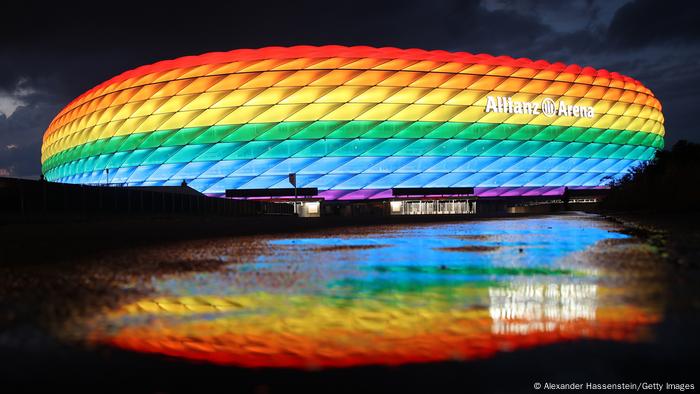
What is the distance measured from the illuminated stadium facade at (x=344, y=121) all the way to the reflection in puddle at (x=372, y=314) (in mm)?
37705

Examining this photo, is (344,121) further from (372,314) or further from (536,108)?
(372,314)

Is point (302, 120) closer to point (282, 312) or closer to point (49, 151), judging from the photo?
point (49, 151)

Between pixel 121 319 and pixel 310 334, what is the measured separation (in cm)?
74

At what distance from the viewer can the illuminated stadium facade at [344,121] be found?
40781 millimetres

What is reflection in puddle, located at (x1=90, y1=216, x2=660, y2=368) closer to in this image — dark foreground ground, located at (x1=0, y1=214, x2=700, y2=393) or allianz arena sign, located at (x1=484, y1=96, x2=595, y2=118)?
dark foreground ground, located at (x1=0, y1=214, x2=700, y2=393)

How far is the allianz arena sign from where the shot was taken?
43.6 m

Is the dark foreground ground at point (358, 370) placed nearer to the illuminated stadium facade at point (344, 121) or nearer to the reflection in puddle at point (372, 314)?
the reflection in puddle at point (372, 314)

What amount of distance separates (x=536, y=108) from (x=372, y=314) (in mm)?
45359

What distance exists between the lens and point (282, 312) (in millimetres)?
2268

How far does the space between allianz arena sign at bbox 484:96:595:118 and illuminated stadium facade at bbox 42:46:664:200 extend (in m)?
0.09

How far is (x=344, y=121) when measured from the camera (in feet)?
135

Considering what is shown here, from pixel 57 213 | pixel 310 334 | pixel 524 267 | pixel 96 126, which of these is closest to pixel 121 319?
pixel 310 334

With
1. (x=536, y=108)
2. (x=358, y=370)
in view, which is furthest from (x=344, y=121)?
(x=358, y=370)

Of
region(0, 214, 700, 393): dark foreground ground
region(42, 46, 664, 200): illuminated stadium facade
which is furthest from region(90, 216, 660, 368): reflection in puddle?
region(42, 46, 664, 200): illuminated stadium facade
